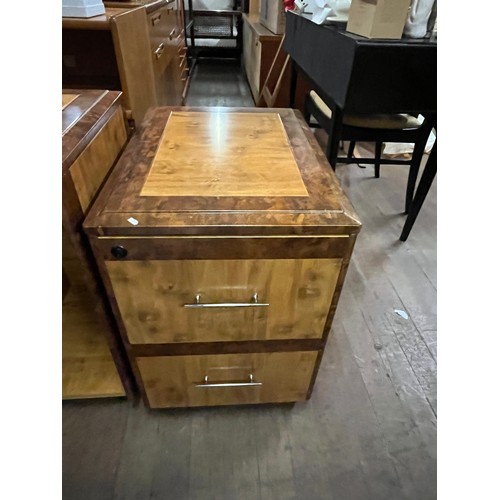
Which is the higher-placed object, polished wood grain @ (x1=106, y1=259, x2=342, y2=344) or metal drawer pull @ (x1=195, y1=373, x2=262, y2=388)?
polished wood grain @ (x1=106, y1=259, x2=342, y2=344)

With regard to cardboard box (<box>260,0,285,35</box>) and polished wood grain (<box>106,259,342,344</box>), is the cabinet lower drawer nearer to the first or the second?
polished wood grain (<box>106,259,342,344</box>)

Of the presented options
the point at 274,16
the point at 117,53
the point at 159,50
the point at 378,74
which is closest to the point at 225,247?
the point at 378,74

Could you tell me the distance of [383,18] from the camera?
3.41 ft

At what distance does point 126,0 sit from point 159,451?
1.70 meters

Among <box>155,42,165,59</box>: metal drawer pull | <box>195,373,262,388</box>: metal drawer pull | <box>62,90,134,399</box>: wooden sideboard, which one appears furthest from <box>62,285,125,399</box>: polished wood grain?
<box>155,42,165,59</box>: metal drawer pull

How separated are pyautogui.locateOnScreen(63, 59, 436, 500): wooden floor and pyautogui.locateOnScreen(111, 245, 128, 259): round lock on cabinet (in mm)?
571

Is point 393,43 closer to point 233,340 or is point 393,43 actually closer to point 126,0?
point 233,340

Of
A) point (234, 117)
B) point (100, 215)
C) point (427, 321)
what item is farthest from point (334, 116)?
point (100, 215)

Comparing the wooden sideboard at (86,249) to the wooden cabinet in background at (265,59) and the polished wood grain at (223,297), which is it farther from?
the wooden cabinet in background at (265,59)

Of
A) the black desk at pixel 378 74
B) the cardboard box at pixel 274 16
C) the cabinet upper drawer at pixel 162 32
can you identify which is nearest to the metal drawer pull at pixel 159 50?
the cabinet upper drawer at pixel 162 32

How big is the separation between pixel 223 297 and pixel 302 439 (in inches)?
20.2

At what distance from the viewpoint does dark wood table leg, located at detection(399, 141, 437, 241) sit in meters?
1.40
